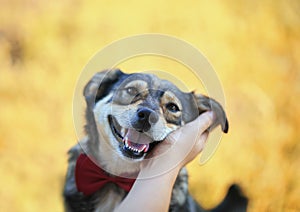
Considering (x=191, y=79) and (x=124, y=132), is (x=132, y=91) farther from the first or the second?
(x=191, y=79)

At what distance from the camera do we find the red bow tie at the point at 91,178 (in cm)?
181

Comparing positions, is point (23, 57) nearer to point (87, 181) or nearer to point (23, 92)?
point (23, 92)

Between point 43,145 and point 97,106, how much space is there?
11.2 inches

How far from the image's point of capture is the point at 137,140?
1704 millimetres

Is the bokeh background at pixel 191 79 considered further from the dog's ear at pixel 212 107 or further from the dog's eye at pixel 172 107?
the dog's eye at pixel 172 107

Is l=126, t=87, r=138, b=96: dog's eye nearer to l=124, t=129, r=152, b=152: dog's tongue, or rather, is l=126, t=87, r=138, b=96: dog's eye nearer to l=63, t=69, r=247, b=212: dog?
l=63, t=69, r=247, b=212: dog

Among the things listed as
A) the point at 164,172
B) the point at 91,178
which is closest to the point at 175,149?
the point at 164,172

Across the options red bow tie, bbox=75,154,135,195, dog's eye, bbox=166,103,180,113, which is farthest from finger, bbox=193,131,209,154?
red bow tie, bbox=75,154,135,195

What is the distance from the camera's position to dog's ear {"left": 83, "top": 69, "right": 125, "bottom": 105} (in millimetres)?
1782

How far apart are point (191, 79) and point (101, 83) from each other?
0.32 m

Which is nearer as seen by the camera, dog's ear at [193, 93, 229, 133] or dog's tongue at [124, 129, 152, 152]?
dog's tongue at [124, 129, 152, 152]

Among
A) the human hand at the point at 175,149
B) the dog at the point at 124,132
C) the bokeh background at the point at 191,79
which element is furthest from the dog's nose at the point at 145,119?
the bokeh background at the point at 191,79

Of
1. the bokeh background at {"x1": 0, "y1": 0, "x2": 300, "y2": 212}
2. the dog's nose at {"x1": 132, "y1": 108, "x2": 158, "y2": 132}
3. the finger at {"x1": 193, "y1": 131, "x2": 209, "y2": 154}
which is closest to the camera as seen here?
the dog's nose at {"x1": 132, "y1": 108, "x2": 158, "y2": 132}

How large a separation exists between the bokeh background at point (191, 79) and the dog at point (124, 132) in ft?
0.24
